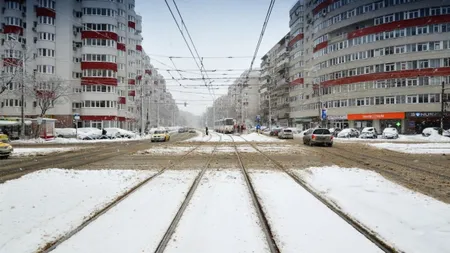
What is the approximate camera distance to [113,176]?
10.3 meters

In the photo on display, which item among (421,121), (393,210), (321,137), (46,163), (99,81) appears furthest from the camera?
(99,81)

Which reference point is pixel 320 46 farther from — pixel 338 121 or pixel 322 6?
pixel 338 121

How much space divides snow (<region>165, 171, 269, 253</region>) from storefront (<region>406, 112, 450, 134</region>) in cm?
5369

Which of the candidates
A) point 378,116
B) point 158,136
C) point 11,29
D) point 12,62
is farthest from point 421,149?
point 11,29

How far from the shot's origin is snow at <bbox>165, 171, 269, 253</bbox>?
14.1 ft

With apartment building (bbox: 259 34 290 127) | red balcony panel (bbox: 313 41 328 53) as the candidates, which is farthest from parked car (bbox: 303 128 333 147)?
apartment building (bbox: 259 34 290 127)

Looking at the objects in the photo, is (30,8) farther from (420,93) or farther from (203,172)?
(420,93)

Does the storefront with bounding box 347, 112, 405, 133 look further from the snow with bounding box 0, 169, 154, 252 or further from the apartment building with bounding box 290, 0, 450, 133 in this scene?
the snow with bounding box 0, 169, 154, 252

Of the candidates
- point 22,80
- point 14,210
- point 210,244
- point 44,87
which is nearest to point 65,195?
point 14,210

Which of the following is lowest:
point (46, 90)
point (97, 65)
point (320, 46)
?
point (46, 90)

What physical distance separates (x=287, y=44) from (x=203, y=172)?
267ft

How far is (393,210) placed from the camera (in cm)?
610

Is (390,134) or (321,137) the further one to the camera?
(390,134)

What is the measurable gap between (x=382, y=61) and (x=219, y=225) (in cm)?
5807
